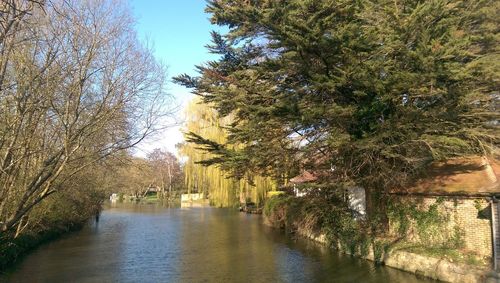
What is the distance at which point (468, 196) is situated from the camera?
13.8 metres

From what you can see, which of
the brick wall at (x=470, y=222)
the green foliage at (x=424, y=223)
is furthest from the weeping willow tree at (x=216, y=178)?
the brick wall at (x=470, y=222)

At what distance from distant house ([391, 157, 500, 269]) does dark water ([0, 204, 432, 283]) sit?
87.0 inches

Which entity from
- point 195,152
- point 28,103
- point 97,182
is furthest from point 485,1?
point 195,152

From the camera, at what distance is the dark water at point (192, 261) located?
1435 cm

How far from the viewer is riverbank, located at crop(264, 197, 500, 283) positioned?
12.4 m

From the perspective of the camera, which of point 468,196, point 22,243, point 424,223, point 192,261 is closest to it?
point 468,196

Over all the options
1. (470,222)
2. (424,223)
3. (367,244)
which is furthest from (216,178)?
(470,222)

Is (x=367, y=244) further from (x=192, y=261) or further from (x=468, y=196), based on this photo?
(x=192, y=261)

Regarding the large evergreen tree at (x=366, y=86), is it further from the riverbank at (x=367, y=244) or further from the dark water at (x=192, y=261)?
the dark water at (x=192, y=261)

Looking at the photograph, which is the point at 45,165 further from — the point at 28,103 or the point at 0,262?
the point at 0,262

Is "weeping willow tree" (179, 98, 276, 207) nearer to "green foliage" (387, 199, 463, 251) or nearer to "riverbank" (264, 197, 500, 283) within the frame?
"riverbank" (264, 197, 500, 283)

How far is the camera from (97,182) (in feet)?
88.2

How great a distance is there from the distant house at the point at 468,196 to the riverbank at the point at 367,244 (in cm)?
71

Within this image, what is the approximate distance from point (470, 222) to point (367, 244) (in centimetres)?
434
